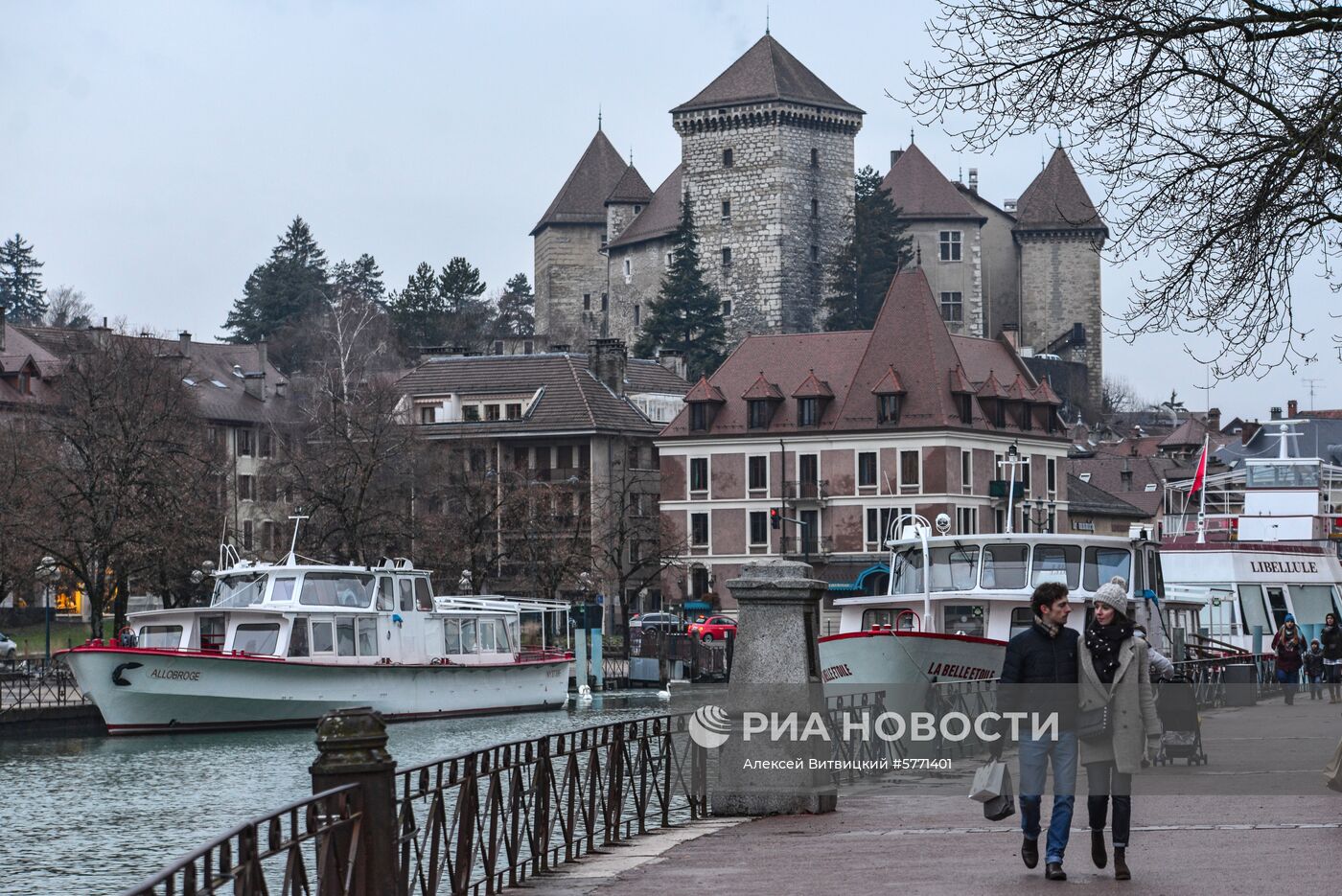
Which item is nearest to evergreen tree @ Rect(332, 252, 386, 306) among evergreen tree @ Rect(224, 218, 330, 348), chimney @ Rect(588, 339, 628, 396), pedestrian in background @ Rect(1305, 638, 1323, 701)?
evergreen tree @ Rect(224, 218, 330, 348)

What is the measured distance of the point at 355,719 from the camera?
10672mm

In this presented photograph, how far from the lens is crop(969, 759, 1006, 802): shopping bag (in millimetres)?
12984

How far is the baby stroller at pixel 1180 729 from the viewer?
66.0ft

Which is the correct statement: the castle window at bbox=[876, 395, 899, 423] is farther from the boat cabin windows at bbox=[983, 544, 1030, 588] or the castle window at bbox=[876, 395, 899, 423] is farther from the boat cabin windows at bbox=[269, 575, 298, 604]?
the boat cabin windows at bbox=[983, 544, 1030, 588]

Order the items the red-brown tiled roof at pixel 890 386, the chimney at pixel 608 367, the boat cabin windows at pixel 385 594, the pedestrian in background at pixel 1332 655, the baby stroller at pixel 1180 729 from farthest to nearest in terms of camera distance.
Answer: the chimney at pixel 608 367
the red-brown tiled roof at pixel 890 386
the boat cabin windows at pixel 385 594
the pedestrian in background at pixel 1332 655
the baby stroller at pixel 1180 729

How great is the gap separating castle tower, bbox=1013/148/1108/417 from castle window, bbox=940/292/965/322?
10363 millimetres

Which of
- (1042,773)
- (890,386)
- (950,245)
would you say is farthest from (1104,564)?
(950,245)

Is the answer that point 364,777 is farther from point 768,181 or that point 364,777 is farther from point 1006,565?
point 768,181

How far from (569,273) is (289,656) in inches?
4212

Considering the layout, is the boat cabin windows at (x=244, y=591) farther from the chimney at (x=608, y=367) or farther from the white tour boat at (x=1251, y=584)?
the chimney at (x=608, y=367)

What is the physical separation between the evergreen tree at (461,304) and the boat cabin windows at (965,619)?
10595 centimetres

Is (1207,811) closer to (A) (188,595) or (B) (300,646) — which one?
(B) (300,646)

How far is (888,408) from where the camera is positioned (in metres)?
A: 82.6

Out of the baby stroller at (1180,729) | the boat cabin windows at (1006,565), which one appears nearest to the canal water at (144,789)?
the boat cabin windows at (1006,565)
